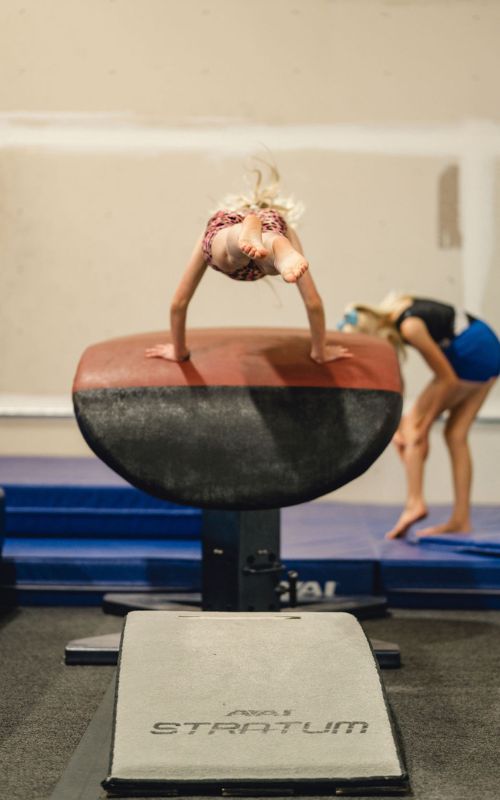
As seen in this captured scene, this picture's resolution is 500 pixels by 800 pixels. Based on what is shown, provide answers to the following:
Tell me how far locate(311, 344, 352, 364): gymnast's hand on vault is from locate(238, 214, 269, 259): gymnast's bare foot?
44 centimetres

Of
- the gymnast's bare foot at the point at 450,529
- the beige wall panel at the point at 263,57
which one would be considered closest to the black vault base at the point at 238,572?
the gymnast's bare foot at the point at 450,529

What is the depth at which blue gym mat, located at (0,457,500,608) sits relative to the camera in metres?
3.67

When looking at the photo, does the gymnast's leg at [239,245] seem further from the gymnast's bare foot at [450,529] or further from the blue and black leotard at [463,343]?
the gymnast's bare foot at [450,529]

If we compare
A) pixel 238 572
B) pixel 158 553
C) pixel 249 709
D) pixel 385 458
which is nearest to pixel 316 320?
pixel 238 572

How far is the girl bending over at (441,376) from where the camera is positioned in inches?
160

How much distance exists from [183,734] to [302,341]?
1224mm

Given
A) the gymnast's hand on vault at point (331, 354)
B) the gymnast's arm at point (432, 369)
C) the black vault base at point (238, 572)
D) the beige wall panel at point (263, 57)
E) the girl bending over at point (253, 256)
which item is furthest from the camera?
the beige wall panel at point (263, 57)

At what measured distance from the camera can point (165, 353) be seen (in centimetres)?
283

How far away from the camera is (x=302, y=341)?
2.87 metres

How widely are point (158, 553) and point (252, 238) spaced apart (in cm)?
175

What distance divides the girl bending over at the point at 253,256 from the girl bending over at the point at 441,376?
124cm

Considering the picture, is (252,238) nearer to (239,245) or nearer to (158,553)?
(239,245)

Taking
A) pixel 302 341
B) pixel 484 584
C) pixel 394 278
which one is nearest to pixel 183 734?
pixel 302 341

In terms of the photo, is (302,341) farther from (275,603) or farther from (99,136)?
(99,136)
